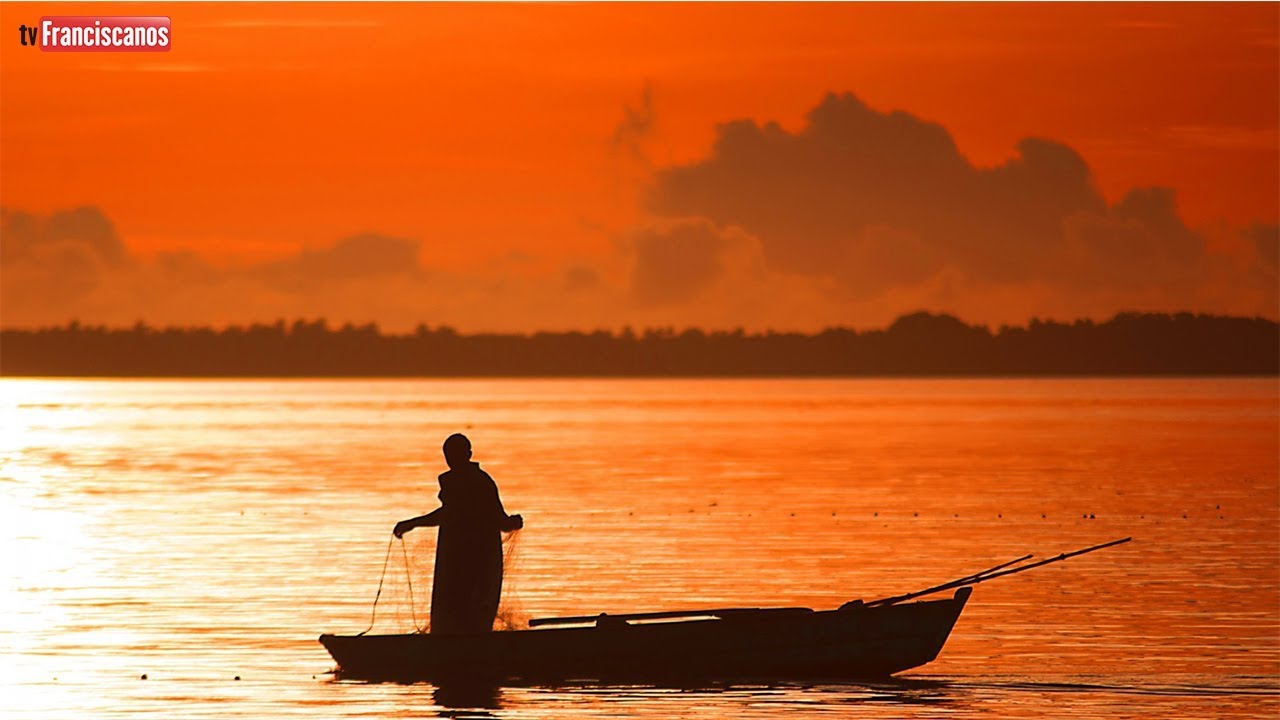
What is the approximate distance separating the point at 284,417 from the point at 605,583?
113m

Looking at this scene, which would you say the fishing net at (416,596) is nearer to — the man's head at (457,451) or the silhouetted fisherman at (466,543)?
the silhouetted fisherman at (466,543)

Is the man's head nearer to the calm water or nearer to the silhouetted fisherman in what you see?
the silhouetted fisherman

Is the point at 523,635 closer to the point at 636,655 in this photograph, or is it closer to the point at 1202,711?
the point at 636,655

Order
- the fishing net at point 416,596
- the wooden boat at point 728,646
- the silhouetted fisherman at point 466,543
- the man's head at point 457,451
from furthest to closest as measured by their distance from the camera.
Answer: the fishing net at point 416,596
the wooden boat at point 728,646
the silhouetted fisherman at point 466,543
the man's head at point 457,451

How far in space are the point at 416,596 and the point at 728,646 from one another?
31.1 feet

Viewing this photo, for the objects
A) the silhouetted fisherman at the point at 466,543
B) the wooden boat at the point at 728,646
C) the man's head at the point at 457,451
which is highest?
the man's head at the point at 457,451

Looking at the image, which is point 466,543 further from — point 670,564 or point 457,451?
point 670,564

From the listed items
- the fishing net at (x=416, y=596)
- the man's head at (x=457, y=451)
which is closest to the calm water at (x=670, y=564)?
the fishing net at (x=416, y=596)

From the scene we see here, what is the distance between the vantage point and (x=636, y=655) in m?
22.1

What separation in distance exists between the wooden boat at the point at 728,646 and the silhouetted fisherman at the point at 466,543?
321 mm

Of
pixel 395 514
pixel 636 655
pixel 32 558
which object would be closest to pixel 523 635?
pixel 636 655

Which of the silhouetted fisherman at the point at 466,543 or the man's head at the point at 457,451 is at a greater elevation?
the man's head at the point at 457,451

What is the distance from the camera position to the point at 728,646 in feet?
72.4

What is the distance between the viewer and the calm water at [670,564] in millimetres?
21422
